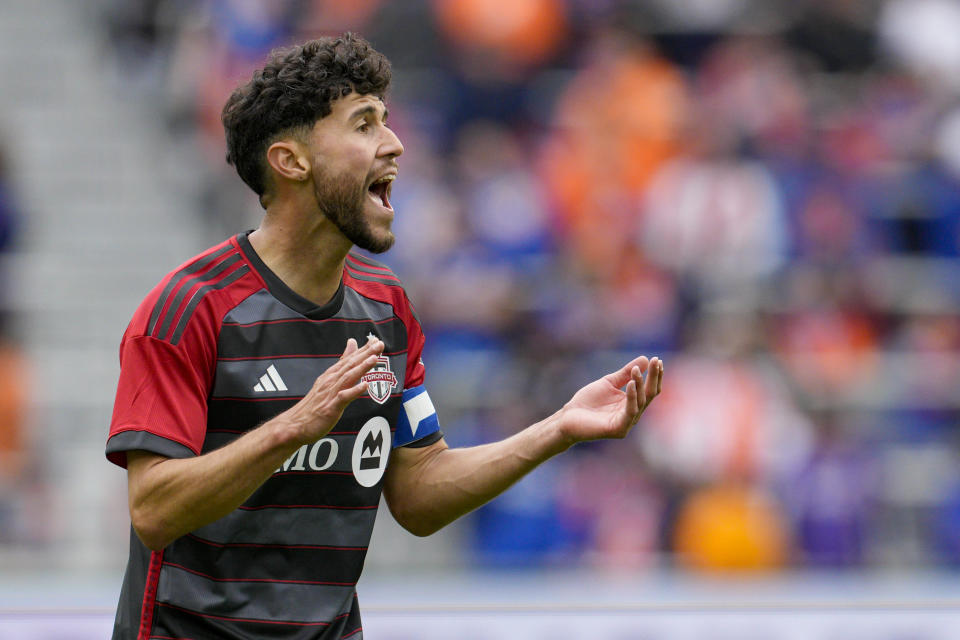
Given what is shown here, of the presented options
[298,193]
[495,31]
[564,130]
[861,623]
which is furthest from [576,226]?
[298,193]

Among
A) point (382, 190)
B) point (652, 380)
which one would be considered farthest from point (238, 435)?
point (652, 380)

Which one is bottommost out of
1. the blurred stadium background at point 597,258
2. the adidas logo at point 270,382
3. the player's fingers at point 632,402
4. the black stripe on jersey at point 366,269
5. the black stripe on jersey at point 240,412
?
the black stripe on jersey at point 240,412

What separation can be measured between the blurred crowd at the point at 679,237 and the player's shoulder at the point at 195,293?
15.6 feet

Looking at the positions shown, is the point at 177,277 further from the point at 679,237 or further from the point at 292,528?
the point at 679,237

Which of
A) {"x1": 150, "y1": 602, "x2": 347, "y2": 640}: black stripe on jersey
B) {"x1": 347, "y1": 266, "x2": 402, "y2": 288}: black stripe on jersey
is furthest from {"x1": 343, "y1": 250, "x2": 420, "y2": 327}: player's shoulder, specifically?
{"x1": 150, "y1": 602, "x2": 347, "y2": 640}: black stripe on jersey

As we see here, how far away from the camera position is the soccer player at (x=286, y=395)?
309 centimetres

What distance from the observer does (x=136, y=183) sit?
10.1 m

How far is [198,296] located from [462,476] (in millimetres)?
800

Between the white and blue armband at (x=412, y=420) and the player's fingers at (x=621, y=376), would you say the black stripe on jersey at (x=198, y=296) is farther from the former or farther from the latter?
the player's fingers at (x=621, y=376)

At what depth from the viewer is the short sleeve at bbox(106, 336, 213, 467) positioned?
304 cm

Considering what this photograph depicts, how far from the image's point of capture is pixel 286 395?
3252mm

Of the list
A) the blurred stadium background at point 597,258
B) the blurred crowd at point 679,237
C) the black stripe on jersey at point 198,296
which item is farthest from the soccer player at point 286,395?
the blurred crowd at point 679,237

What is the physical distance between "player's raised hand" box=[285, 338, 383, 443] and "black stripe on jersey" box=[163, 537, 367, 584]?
46 centimetres

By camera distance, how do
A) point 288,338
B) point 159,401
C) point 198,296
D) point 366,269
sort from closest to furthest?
point 159,401
point 198,296
point 288,338
point 366,269
